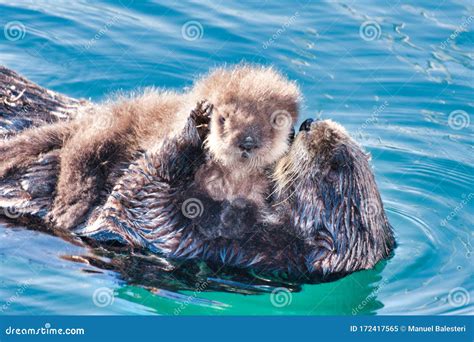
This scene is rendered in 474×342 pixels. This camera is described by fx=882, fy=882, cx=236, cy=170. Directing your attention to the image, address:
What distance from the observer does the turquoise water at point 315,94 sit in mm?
5688

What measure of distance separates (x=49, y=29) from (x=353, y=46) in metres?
3.40

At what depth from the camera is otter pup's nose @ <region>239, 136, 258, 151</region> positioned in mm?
5238

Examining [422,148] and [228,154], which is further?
[422,148]

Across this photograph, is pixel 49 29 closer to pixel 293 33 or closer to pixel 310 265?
pixel 293 33

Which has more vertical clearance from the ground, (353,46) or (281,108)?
(353,46)

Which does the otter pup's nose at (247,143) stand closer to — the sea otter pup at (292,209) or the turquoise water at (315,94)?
the sea otter pup at (292,209)

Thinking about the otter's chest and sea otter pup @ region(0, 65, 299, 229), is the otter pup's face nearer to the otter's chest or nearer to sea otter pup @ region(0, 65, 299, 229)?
sea otter pup @ region(0, 65, 299, 229)

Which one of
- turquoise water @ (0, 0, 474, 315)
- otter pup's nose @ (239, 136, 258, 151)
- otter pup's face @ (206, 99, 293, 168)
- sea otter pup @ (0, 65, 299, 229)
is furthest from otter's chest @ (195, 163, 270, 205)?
turquoise water @ (0, 0, 474, 315)

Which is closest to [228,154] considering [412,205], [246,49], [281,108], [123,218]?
[281,108]

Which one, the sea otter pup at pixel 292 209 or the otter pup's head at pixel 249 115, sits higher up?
the otter pup's head at pixel 249 115

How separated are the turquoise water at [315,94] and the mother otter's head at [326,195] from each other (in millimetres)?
250

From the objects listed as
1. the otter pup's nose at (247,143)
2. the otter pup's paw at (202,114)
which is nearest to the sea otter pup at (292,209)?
the otter pup's paw at (202,114)

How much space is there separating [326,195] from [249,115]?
77 centimetres

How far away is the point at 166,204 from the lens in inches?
225
